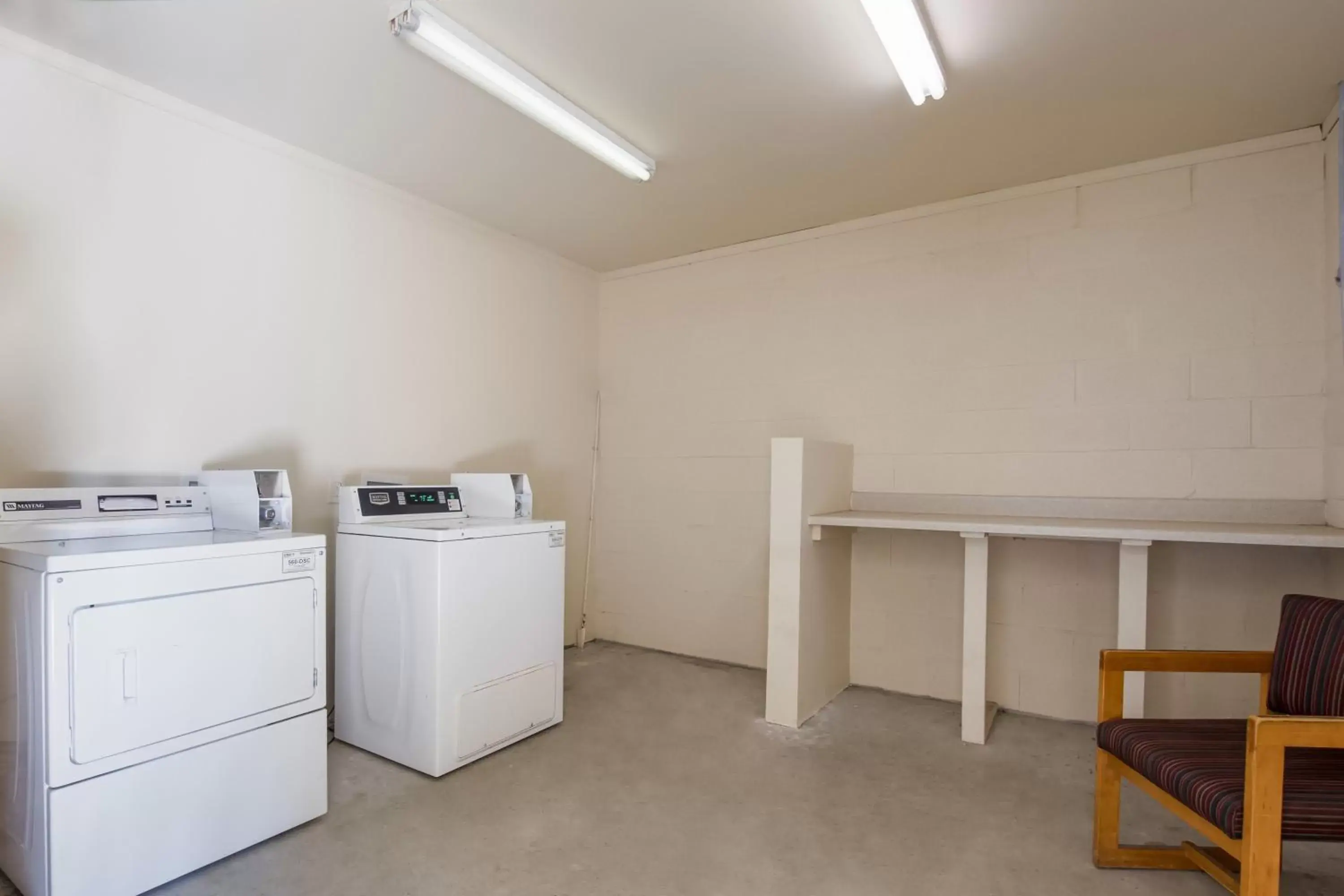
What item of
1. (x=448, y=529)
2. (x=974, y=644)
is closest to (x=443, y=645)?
(x=448, y=529)

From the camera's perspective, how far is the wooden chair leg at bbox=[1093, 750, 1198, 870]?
2.05 meters

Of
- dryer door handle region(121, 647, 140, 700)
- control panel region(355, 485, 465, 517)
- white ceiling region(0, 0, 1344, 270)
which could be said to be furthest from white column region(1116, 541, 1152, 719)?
dryer door handle region(121, 647, 140, 700)

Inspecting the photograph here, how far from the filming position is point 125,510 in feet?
7.83

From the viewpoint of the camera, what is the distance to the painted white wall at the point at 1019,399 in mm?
2938

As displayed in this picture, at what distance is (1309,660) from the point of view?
194 centimetres

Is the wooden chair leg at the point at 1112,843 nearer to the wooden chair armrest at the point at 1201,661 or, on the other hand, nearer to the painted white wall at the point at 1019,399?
the wooden chair armrest at the point at 1201,661

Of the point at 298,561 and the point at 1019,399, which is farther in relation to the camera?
the point at 1019,399

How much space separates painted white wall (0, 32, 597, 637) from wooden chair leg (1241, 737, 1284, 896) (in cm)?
338

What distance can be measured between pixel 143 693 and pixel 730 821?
181 cm

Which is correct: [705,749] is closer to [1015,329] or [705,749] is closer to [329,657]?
[329,657]

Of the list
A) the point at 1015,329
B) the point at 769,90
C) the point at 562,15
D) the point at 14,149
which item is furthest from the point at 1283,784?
the point at 14,149

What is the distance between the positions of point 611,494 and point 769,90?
287 centimetres

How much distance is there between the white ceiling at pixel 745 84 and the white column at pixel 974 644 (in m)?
1.79

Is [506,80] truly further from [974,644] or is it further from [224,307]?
[974,644]
